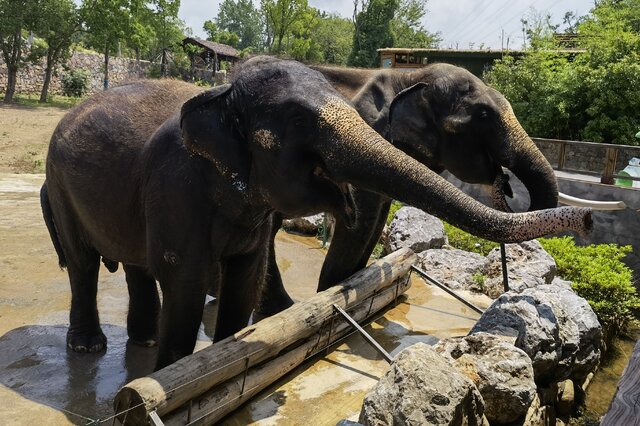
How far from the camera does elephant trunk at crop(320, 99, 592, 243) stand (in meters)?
2.17

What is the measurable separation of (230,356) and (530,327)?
210cm

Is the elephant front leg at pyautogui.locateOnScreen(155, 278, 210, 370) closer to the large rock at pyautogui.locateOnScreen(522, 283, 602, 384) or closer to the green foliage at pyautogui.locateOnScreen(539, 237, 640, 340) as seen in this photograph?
the large rock at pyautogui.locateOnScreen(522, 283, 602, 384)

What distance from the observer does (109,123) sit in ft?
12.0

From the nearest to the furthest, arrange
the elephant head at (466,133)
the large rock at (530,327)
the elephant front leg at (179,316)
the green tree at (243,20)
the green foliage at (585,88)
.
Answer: the elephant front leg at (179,316), the large rock at (530,327), the elephant head at (466,133), the green foliage at (585,88), the green tree at (243,20)

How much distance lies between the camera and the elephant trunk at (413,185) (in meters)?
2.17

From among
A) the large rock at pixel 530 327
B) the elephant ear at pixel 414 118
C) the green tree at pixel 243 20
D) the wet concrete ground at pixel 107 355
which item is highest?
the green tree at pixel 243 20

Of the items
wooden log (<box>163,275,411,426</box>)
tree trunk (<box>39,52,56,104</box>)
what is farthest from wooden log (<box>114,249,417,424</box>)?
tree trunk (<box>39,52,56,104</box>)

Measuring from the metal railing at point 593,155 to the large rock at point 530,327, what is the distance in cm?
561

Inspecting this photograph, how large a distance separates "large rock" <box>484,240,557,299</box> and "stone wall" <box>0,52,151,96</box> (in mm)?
20248

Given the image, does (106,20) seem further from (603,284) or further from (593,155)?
(603,284)

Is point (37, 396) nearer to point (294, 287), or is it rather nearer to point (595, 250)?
point (294, 287)

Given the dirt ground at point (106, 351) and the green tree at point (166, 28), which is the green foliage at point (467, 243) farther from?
the green tree at point (166, 28)

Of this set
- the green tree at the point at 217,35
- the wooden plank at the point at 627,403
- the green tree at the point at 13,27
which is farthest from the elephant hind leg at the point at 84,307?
the green tree at the point at 217,35

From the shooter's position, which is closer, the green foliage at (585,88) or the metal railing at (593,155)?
the metal railing at (593,155)
